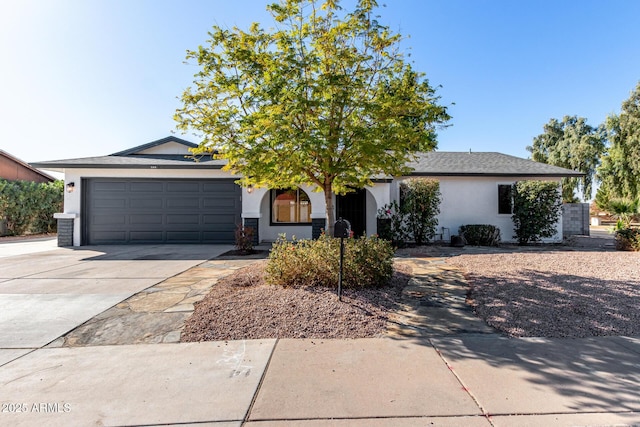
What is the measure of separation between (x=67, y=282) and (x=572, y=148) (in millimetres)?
34455

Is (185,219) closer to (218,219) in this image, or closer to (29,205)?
(218,219)

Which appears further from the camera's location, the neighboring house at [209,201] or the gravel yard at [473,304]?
the neighboring house at [209,201]

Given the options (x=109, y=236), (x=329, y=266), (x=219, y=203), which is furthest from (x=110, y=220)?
(x=329, y=266)

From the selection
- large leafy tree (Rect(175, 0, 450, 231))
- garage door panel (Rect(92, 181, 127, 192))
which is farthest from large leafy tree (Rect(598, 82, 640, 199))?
garage door panel (Rect(92, 181, 127, 192))

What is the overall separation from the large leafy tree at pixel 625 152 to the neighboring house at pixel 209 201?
12280 mm

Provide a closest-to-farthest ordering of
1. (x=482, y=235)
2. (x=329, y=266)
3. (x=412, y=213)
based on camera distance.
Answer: (x=329, y=266) < (x=412, y=213) < (x=482, y=235)

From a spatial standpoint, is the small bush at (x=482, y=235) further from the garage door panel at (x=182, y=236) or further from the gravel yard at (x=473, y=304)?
the garage door panel at (x=182, y=236)

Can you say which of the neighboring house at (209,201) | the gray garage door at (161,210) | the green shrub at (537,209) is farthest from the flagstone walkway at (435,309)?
the gray garage door at (161,210)

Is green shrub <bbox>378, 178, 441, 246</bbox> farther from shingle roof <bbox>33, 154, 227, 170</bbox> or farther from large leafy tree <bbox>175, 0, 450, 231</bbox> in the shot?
shingle roof <bbox>33, 154, 227, 170</bbox>

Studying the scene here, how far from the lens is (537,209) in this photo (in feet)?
34.9

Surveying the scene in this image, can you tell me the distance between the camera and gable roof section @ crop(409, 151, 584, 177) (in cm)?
1165

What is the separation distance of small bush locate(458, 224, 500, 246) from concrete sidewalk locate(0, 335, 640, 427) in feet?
26.3

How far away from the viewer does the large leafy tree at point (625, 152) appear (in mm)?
18719

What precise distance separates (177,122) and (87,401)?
3988 millimetres
